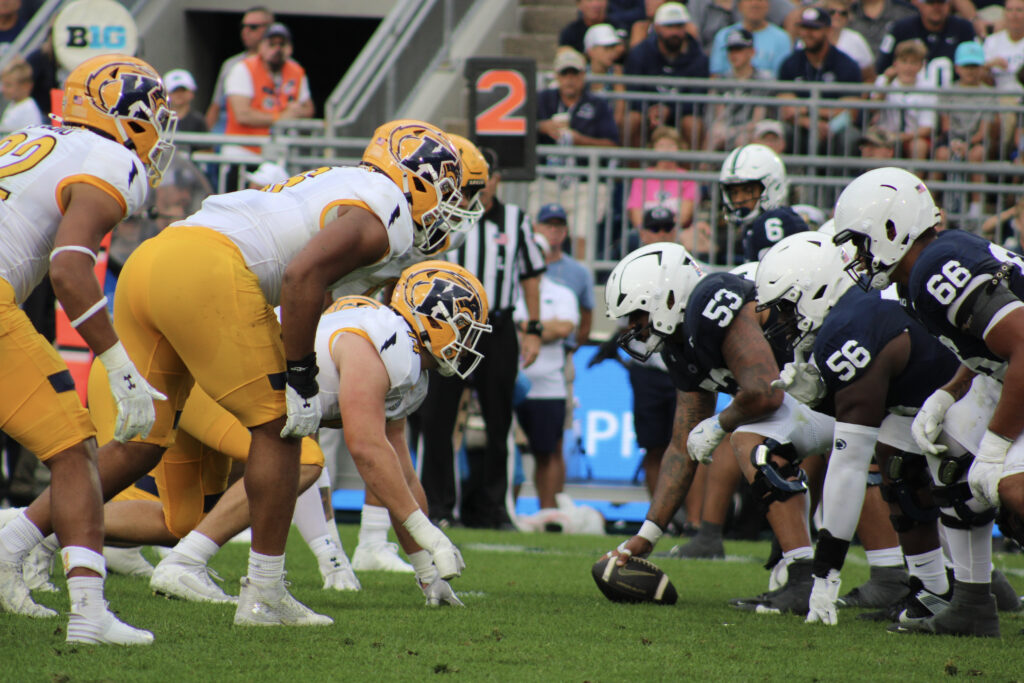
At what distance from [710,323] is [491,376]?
351 centimetres

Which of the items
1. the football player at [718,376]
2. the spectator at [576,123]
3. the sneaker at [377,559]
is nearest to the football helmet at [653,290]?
the football player at [718,376]

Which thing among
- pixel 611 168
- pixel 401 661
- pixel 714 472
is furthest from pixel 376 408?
pixel 611 168

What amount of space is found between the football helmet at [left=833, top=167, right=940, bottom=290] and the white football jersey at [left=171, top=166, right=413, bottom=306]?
5.35 feet

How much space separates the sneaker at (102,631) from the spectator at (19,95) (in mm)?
8356

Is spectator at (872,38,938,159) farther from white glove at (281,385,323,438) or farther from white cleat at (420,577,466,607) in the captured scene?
white glove at (281,385,323,438)

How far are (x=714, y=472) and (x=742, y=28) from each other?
5.82m

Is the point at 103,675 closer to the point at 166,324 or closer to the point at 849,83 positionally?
the point at 166,324

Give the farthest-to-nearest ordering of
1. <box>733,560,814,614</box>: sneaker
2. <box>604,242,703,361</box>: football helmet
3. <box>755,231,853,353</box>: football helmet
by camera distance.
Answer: <box>604,242,703,361</box>: football helmet
<box>733,560,814,614</box>: sneaker
<box>755,231,853,353</box>: football helmet

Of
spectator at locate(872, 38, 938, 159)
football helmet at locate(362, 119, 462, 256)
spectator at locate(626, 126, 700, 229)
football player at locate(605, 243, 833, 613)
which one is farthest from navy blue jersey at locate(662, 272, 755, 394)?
spectator at locate(872, 38, 938, 159)

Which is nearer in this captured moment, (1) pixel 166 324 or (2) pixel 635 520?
(1) pixel 166 324

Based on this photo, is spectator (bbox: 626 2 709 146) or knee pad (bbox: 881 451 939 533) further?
spectator (bbox: 626 2 709 146)

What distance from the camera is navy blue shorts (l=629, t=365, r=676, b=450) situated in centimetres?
941

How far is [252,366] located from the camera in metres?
4.39

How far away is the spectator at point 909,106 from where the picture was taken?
11.2 meters
